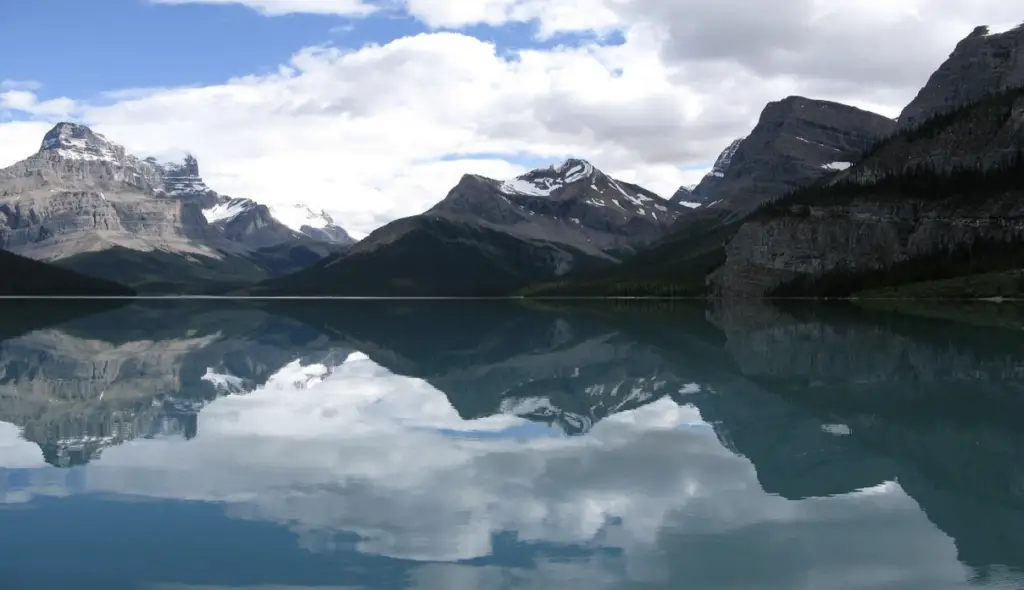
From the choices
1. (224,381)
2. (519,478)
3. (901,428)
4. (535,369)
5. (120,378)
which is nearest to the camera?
(519,478)

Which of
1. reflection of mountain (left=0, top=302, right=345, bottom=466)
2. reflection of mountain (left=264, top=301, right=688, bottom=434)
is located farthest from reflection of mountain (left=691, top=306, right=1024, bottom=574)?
reflection of mountain (left=0, top=302, right=345, bottom=466)

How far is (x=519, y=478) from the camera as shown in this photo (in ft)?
74.8

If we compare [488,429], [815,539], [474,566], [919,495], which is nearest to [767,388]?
[488,429]

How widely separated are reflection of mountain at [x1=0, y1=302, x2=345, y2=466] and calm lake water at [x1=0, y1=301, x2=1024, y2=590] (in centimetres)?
26

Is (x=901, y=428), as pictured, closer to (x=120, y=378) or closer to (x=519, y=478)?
(x=519, y=478)

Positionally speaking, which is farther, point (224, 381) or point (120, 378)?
point (120, 378)

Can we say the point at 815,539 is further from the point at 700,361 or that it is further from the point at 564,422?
the point at 700,361

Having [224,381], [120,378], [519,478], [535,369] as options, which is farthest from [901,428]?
[120,378]

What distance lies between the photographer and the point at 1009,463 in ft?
75.4

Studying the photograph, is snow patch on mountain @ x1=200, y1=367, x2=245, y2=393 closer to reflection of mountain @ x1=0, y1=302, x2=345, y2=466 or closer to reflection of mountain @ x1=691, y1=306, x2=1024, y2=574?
reflection of mountain @ x1=0, y1=302, x2=345, y2=466

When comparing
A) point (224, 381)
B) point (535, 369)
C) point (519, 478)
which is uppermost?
point (535, 369)

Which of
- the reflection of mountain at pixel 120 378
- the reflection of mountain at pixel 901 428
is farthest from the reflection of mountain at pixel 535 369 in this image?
the reflection of mountain at pixel 120 378

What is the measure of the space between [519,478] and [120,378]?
32863 mm

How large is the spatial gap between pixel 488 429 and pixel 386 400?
9.45 meters
